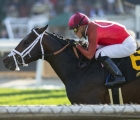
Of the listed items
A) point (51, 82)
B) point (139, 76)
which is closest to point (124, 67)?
point (139, 76)

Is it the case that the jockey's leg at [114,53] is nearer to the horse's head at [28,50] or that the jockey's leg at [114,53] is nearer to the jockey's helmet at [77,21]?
the jockey's helmet at [77,21]

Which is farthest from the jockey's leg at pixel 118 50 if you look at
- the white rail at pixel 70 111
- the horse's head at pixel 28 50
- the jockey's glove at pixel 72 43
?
the white rail at pixel 70 111

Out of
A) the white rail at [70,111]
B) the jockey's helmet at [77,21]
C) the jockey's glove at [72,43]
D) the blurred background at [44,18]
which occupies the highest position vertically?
the white rail at [70,111]

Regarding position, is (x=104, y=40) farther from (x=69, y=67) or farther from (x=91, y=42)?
(x=69, y=67)

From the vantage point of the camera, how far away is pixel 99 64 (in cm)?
650

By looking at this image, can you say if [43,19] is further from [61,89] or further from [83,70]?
[83,70]

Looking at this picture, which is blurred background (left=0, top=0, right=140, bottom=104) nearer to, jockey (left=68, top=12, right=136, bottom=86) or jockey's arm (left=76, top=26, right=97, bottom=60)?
jockey (left=68, top=12, right=136, bottom=86)

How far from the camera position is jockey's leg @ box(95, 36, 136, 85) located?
621 cm

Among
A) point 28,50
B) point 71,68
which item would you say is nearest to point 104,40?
point 71,68

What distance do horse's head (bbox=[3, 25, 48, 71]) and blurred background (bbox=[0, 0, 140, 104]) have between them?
7958 mm

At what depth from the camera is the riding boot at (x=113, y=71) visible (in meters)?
6.17

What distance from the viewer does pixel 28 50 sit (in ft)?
22.2

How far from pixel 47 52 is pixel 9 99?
518cm

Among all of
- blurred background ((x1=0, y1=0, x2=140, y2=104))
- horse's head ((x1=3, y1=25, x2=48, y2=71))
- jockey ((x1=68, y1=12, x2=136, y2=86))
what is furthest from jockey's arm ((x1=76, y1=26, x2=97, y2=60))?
blurred background ((x1=0, y1=0, x2=140, y2=104))
